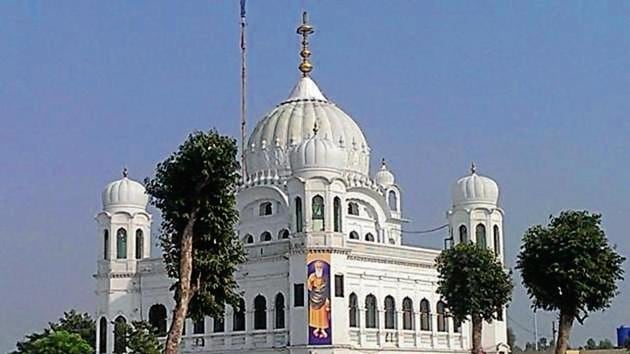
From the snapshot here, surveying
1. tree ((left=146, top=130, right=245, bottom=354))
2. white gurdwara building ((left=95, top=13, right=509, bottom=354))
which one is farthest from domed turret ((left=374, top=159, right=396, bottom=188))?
tree ((left=146, top=130, right=245, bottom=354))

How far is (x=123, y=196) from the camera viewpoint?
64.4m

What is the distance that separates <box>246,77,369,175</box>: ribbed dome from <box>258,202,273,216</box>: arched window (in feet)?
6.44

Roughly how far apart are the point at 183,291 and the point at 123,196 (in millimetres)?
31195

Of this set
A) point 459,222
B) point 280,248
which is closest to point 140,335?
point 280,248

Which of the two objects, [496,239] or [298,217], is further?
[496,239]

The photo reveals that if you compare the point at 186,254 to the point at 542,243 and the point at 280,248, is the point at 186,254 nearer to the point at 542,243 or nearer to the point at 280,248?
the point at 542,243

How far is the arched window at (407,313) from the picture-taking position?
5909cm

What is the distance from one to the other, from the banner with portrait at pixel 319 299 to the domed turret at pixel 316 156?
15.8 ft

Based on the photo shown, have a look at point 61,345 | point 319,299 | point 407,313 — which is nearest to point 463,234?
point 407,313

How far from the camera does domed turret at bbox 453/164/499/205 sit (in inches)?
2530

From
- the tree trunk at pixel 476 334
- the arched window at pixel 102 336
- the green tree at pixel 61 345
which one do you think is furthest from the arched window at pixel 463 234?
the green tree at pixel 61 345

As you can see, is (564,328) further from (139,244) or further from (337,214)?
(139,244)

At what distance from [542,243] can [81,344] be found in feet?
87.4

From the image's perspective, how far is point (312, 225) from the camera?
5566 cm
